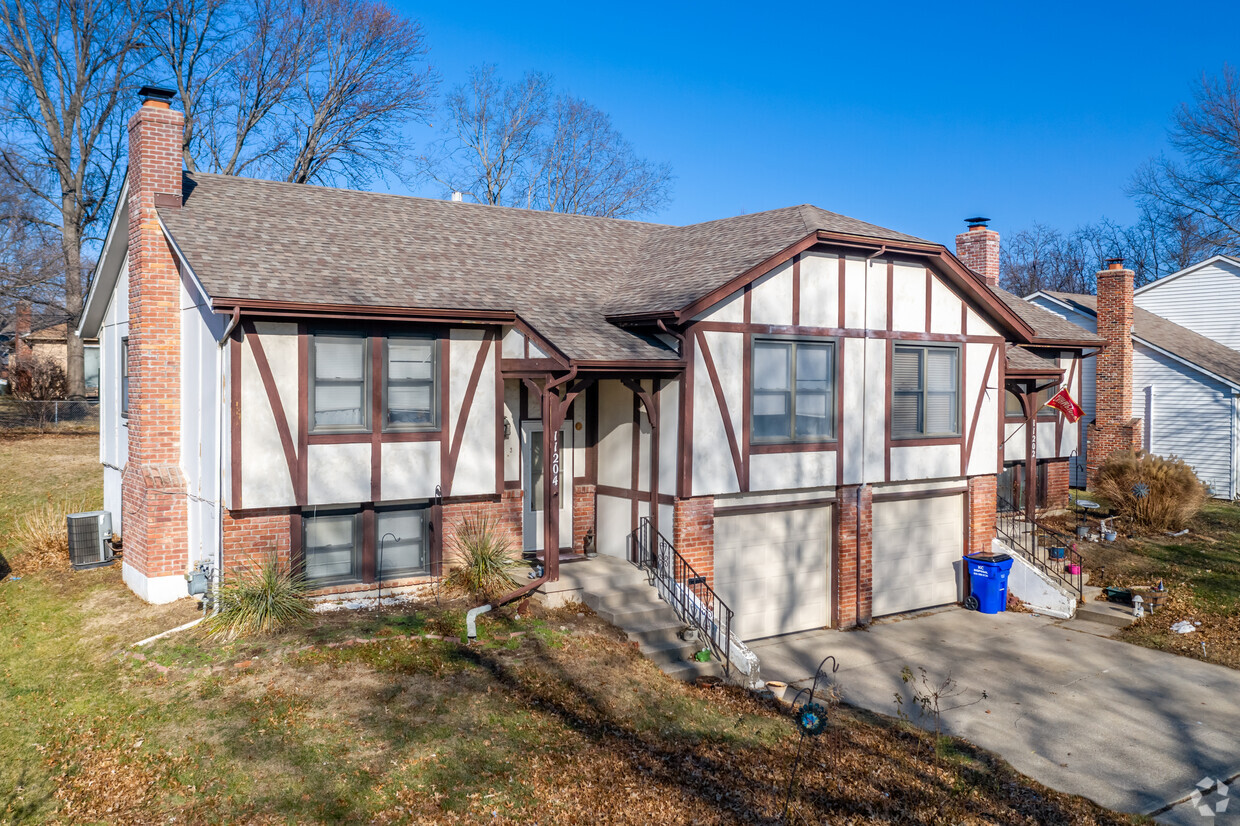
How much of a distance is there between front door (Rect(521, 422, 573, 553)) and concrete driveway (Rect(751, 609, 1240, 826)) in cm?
378

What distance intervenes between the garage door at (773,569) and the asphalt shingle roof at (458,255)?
338cm

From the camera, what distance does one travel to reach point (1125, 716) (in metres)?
11.6

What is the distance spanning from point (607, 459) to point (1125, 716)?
8218mm

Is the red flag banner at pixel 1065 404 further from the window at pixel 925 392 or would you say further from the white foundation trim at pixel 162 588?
the white foundation trim at pixel 162 588

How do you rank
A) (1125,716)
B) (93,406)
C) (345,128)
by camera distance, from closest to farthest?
1. (1125,716)
2. (93,406)
3. (345,128)

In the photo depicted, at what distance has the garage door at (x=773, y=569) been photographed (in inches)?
567

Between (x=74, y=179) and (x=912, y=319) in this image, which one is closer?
(x=912, y=319)

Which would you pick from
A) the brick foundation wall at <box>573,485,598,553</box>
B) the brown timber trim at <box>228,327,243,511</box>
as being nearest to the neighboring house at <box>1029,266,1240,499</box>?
the brick foundation wall at <box>573,485,598,553</box>

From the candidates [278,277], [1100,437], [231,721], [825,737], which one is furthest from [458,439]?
[1100,437]

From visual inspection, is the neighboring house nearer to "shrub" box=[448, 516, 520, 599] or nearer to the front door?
the front door

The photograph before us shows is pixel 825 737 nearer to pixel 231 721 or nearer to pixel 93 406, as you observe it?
pixel 231 721

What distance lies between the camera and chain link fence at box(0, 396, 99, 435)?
1076 inches

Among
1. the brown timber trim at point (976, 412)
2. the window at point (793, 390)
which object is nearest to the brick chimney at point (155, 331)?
the window at point (793, 390)

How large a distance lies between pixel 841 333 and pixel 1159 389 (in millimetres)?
18560
